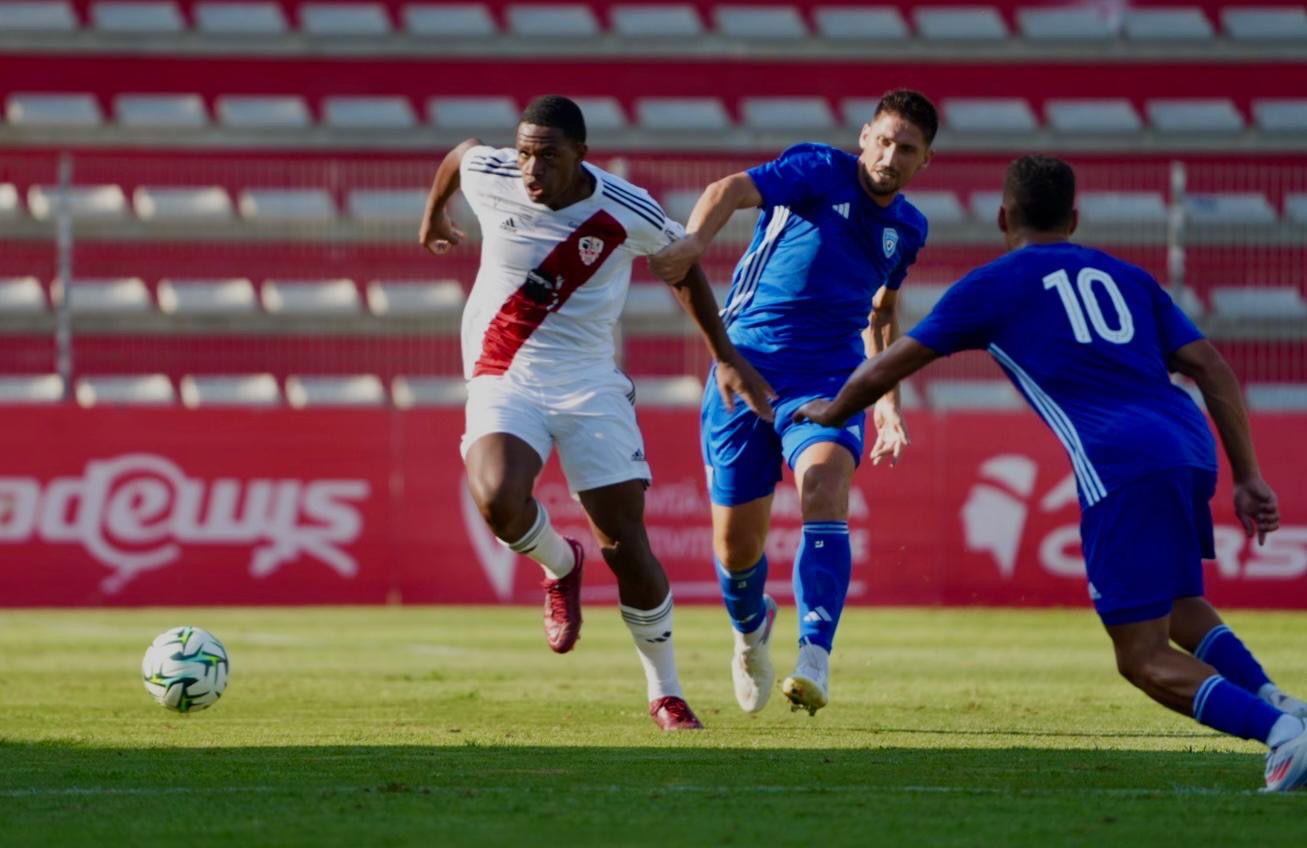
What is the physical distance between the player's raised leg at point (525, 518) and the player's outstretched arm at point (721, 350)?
34.1 inches

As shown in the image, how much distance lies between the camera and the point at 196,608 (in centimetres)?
1673

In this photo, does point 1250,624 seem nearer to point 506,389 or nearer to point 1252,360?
point 1252,360

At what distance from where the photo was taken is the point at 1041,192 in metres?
6.38

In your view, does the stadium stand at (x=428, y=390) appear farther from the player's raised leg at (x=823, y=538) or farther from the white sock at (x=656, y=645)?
the player's raised leg at (x=823, y=538)

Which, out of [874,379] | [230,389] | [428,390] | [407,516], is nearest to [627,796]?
[874,379]

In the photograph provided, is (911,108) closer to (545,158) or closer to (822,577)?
(545,158)

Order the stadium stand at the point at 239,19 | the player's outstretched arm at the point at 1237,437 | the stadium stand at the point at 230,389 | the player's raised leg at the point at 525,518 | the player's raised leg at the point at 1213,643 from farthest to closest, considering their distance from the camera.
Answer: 1. the stadium stand at the point at 239,19
2. the stadium stand at the point at 230,389
3. the player's raised leg at the point at 525,518
4. the player's raised leg at the point at 1213,643
5. the player's outstretched arm at the point at 1237,437

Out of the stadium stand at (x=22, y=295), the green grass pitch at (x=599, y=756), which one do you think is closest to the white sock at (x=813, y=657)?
the green grass pitch at (x=599, y=756)

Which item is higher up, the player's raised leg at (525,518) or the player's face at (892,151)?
the player's face at (892,151)

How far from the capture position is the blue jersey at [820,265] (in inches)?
336

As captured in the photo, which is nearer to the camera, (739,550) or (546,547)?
(546,547)

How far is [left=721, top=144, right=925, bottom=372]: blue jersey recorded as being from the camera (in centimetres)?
853

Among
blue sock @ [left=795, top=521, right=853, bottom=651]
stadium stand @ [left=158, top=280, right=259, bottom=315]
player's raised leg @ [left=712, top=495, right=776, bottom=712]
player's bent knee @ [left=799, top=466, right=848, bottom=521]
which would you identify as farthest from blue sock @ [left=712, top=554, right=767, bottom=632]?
stadium stand @ [left=158, top=280, right=259, bottom=315]

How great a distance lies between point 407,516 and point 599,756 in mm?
10208
